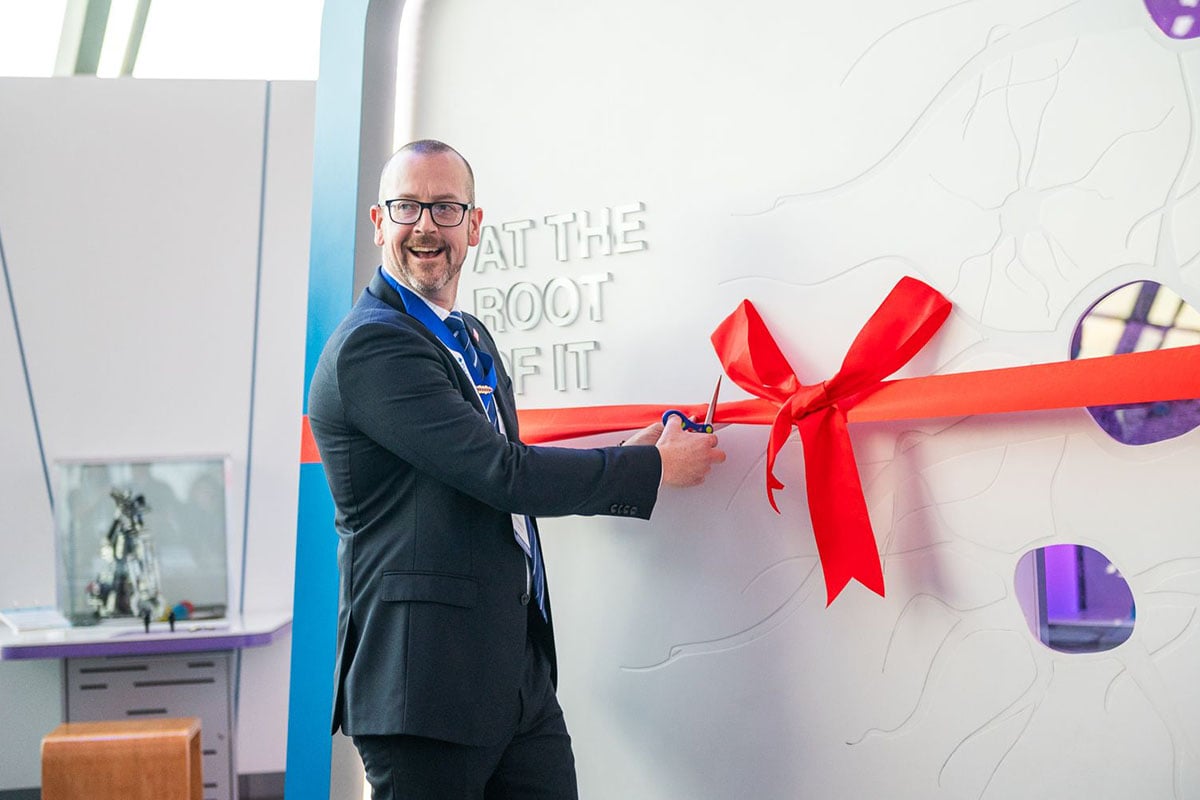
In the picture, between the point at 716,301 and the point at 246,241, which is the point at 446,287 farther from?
the point at 246,241

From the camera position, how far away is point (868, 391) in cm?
209

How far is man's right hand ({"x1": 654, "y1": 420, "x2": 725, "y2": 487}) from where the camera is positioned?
2.15 meters

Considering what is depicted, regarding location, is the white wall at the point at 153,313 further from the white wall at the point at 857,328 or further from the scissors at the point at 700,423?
the scissors at the point at 700,423

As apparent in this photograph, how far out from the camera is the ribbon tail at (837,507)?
2053 millimetres

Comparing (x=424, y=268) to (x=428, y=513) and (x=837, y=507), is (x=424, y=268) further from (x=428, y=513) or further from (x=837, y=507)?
(x=837, y=507)

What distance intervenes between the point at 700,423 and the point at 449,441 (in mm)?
559

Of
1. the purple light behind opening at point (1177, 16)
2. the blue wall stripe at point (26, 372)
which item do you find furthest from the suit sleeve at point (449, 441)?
the blue wall stripe at point (26, 372)

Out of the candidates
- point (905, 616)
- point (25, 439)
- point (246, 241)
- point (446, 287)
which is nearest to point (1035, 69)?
point (905, 616)

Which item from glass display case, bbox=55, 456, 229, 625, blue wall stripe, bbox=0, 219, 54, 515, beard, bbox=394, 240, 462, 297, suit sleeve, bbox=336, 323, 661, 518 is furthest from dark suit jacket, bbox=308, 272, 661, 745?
blue wall stripe, bbox=0, 219, 54, 515

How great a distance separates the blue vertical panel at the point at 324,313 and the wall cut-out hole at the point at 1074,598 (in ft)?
5.13

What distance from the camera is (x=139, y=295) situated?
164 inches

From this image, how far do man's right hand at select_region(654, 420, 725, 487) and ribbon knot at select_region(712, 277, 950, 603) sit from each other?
136 millimetres

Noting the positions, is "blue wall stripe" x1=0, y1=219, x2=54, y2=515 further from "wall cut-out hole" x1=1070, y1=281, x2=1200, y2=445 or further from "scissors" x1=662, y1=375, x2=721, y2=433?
"wall cut-out hole" x1=1070, y1=281, x2=1200, y2=445

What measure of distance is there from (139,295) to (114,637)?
47.3 inches
